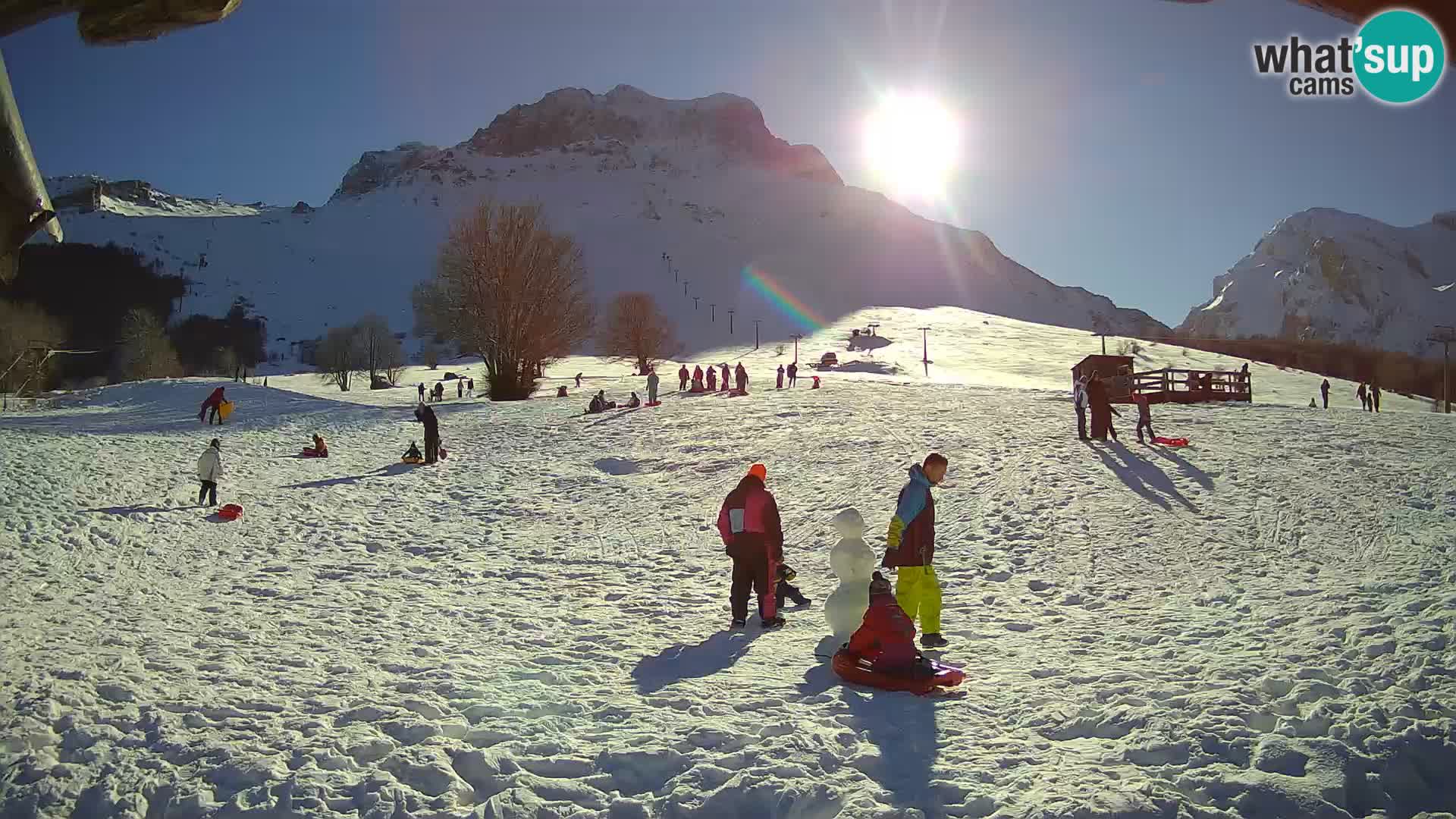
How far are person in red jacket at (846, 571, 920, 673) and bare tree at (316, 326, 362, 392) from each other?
221 ft

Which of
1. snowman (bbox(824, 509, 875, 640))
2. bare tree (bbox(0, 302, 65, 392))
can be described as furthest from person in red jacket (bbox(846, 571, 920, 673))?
bare tree (bbox(0, 302, 65, 392))

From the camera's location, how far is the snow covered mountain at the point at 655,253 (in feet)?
443

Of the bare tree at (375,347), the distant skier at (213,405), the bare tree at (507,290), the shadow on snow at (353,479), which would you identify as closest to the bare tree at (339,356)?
the bare tree at (375,347)

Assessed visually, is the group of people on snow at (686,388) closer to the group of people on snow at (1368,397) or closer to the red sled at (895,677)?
the group of people on snow at (1368,397)

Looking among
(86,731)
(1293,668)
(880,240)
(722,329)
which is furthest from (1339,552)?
(880,240)

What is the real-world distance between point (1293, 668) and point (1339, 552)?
16.4ft

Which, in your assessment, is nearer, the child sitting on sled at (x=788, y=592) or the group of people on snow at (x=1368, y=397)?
the child sitting on sled at (x=788, y=592)

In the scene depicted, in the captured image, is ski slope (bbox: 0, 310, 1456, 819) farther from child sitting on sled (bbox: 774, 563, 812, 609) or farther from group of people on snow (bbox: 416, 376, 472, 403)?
group of people on snow (bbox: 416, 376, 472, 403)

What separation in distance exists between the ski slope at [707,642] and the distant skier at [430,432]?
1.58m

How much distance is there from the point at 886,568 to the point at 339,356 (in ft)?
272

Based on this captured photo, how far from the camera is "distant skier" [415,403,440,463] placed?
19391 mm

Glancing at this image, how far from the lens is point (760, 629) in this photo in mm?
7898

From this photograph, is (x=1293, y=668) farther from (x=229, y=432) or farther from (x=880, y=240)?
(x=880, y=240)

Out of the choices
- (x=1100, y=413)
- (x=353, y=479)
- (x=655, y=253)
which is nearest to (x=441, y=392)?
(x=353, y=479)
